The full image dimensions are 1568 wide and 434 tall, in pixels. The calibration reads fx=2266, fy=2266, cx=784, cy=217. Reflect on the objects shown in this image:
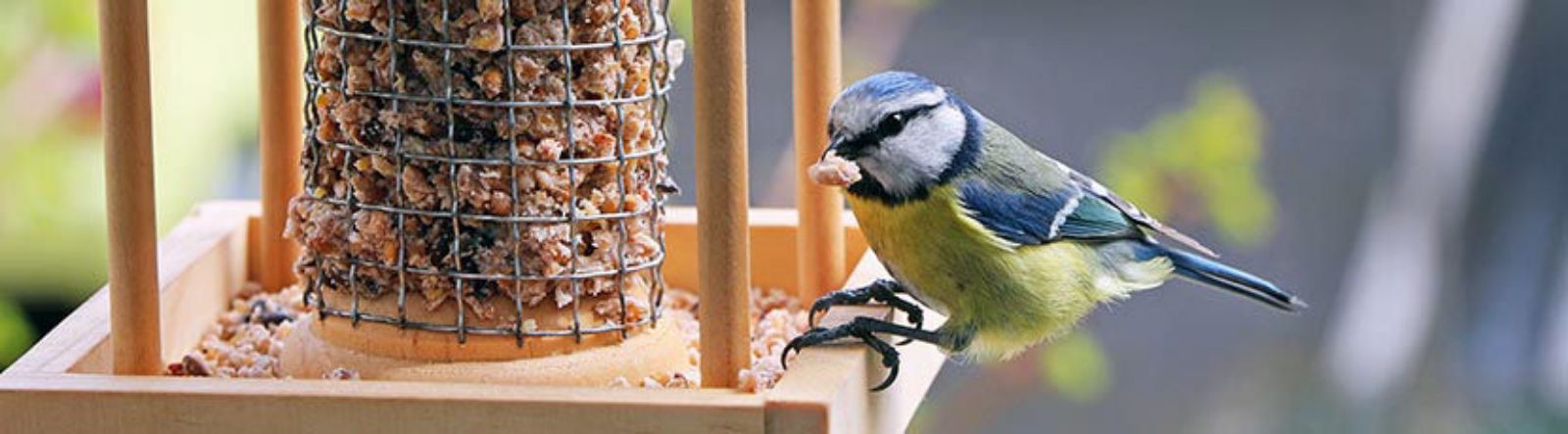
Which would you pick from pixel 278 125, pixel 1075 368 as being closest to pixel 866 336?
pixel 278 125

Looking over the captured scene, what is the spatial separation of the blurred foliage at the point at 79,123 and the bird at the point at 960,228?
1029 millimetres

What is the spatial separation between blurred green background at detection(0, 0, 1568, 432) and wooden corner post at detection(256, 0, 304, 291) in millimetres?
996

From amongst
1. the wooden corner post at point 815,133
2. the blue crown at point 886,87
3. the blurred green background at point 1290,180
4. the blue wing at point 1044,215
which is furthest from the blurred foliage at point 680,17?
the blue crown at point 886,87

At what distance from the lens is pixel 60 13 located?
269 centimetres

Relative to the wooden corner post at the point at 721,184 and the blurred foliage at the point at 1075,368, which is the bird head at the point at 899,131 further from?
the blurred foliage at the point at 1075,368

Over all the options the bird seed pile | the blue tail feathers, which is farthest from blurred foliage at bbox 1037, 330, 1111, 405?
the blue tail feathers

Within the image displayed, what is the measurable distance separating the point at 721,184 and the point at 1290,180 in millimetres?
2144

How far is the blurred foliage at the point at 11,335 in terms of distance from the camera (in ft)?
8.81

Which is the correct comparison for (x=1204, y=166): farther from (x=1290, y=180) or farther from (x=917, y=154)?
(x=917, y=154)

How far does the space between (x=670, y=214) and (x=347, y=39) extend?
63cm

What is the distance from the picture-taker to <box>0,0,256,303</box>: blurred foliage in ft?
8.84

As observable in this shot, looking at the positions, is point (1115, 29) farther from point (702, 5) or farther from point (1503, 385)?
point (702, 5)

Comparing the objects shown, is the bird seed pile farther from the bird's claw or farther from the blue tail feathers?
the blue tail feathers

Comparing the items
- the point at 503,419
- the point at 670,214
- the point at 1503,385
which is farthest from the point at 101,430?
the point at 1503,385
